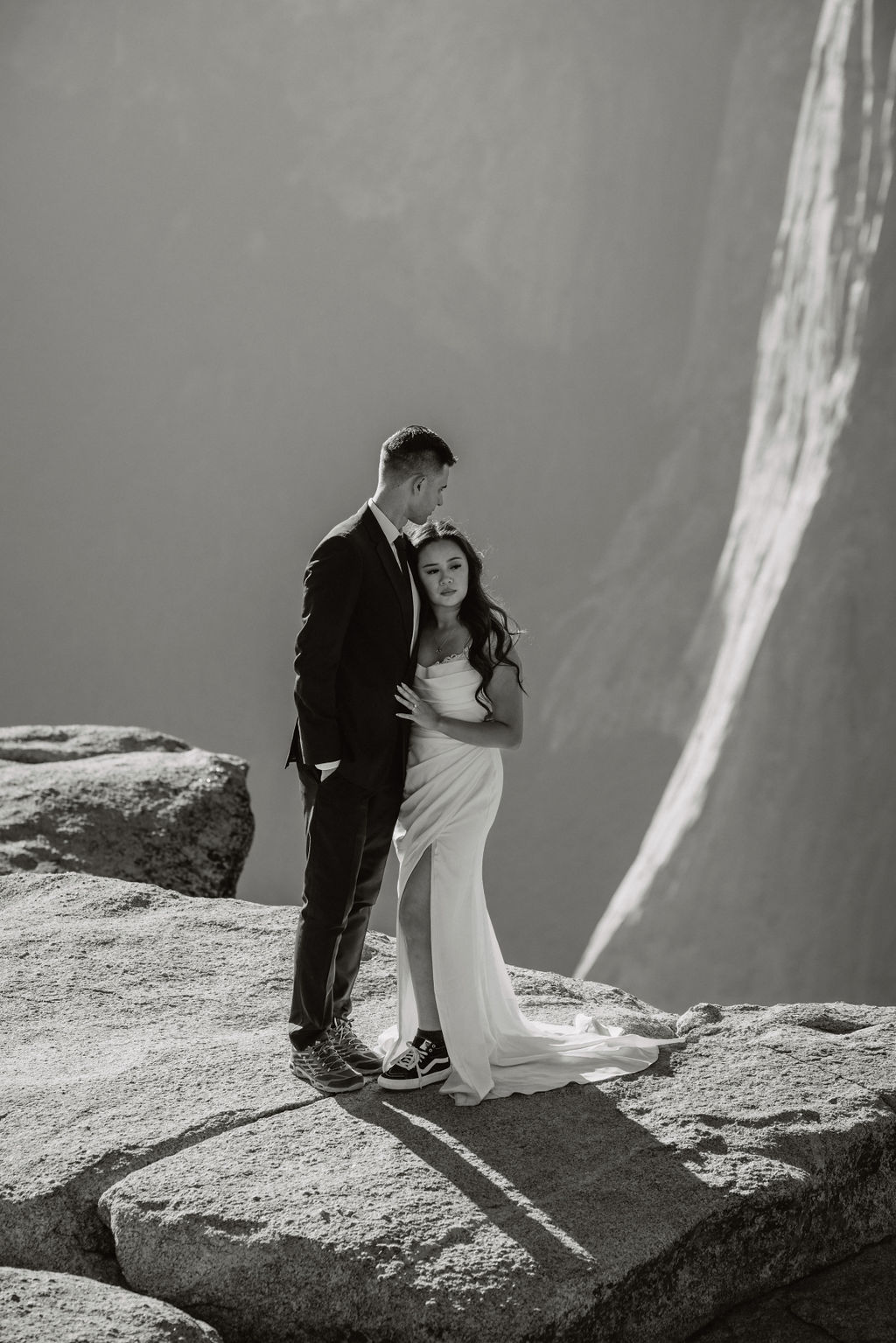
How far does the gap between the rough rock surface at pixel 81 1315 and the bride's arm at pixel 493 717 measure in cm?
150

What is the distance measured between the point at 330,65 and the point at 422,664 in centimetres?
2916

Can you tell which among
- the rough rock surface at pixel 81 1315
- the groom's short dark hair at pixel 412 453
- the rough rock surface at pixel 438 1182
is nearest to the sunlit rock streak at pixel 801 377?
the rough rock surface at pixel 438 1182

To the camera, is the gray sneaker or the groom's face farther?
the groom's face

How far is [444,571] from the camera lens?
3453 mm

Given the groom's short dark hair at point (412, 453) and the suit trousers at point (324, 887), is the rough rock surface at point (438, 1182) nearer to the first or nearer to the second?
the suit trousers at point (324, 887)

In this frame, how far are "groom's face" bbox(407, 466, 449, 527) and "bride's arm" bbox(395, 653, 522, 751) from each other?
0.44m

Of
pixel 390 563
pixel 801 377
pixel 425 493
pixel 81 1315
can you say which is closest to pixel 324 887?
pixel 390 563

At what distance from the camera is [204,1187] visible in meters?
2.78

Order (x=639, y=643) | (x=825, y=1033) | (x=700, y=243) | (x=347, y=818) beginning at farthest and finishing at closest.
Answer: (x=700, y=243) < (x=639, y=643) < (x=825, y=1033) < (x=347, y=818)

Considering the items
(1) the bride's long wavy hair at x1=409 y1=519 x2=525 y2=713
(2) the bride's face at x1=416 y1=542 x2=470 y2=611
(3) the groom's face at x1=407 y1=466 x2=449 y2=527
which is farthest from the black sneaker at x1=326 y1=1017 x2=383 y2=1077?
(3) the groom's face at x1=407 y1=466 x2=449 y2=527

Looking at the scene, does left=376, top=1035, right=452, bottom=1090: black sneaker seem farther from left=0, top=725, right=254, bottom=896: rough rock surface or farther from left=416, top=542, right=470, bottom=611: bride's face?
left=0, top=725, right=254, bottom=896: rough rock surface

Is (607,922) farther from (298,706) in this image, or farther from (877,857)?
(298,706)

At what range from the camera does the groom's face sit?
341 cm

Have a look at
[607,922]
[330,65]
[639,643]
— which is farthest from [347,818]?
[330,65]
